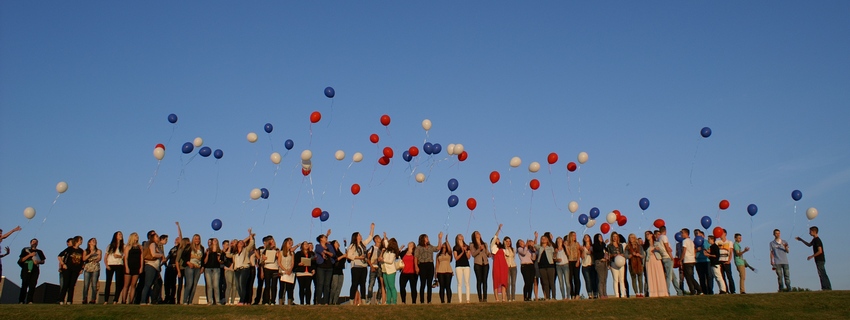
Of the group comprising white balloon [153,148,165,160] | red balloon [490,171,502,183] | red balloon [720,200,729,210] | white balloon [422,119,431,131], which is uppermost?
white balloon [422,119,431,131]

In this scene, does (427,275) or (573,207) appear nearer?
(427,275)

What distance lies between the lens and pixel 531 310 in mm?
13859

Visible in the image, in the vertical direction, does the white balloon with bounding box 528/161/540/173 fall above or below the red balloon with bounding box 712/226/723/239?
above

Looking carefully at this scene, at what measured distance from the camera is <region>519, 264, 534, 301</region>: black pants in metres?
16.2

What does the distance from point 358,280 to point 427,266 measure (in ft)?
5.13

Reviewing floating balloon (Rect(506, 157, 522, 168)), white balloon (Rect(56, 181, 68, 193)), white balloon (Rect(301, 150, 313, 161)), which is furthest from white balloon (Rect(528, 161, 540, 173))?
white balloon (Rect(56, 181, 68, 193))

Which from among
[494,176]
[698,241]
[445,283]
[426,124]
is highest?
[426,124]

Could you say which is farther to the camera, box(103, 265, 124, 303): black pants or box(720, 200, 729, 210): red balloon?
box(720, 200, 729, 210): red balloon

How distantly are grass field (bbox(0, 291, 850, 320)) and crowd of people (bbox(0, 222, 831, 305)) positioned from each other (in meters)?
1.44

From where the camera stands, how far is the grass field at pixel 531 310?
42.6 feet

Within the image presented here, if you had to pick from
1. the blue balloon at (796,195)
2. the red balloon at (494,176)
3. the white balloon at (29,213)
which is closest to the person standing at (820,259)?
the blue balloon at (796,195)

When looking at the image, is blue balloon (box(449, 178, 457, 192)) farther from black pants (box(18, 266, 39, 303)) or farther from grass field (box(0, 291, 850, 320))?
black pants (box(18, 266, 39, 303))

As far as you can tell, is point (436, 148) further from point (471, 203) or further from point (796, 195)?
point (796, 195)

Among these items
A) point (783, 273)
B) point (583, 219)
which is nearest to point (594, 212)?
point (583, 219)
